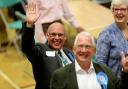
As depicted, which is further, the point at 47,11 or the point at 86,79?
the point at 47,11

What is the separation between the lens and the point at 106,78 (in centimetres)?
249

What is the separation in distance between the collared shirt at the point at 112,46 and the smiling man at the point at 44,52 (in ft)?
0.92

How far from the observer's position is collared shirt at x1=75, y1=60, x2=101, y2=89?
8.04 ft

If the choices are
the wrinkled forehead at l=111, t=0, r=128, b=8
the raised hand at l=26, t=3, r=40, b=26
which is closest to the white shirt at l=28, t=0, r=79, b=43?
the raised hand at l=26, t=3, r=40, b=26

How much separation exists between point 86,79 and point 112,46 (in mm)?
576

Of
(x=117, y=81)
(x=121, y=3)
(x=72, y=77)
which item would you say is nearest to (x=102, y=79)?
(x=117, y=81)

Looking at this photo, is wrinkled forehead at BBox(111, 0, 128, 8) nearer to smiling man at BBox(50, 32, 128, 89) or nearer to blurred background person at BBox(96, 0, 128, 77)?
blurred background person at BBox(96, 0, 128, 77)

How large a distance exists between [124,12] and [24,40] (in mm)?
893

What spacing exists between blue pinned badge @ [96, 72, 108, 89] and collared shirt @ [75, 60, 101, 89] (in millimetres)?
24

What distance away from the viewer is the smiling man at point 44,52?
108 inches

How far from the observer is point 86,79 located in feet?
8.12

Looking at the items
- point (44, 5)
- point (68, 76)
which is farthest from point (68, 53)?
point (44, 5)

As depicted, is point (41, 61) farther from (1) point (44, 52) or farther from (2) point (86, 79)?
(2) point (86, 79)

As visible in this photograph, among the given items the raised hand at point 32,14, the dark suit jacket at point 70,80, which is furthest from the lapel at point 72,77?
the raised hand at point 32,14
